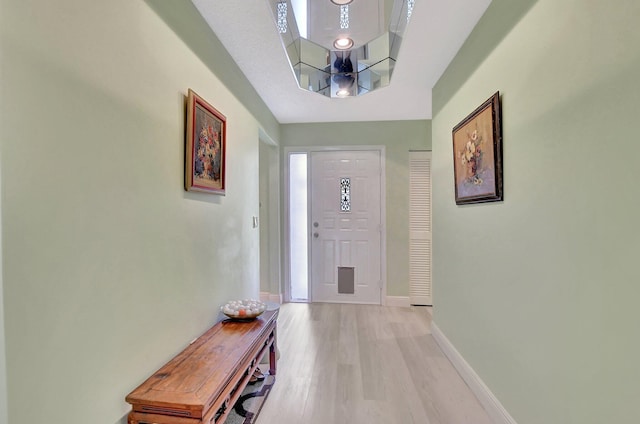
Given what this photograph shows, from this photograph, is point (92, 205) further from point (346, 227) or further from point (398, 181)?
point (398, 181)

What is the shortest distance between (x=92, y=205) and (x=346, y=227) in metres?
2.99

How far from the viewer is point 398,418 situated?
1701mm

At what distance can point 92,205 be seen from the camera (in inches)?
39.7

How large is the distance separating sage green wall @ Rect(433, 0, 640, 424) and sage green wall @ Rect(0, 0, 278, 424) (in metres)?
1.65

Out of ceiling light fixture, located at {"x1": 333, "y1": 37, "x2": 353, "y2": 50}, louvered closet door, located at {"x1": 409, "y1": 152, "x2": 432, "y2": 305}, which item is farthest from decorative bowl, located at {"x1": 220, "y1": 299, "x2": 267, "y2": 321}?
louvered closet door, located at {"x1": 409, "y1": 152, "x2": 432, "y2": 305}

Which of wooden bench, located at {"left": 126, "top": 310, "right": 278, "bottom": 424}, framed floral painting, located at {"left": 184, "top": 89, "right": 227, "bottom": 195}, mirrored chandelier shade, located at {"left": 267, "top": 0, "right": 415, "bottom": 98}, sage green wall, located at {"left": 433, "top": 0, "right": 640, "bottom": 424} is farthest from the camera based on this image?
mirrored chandelier shade, located at {"left": 267, "top": 0, "right": 415, "bottom": 98}

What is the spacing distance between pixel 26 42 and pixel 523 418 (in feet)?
7.58

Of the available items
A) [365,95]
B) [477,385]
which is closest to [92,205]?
[477,385]

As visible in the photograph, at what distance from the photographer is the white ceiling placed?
1.71 metres

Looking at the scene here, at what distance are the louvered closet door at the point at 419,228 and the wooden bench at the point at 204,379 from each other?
7.73ft

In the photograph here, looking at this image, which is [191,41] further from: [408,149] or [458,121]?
[408,149]

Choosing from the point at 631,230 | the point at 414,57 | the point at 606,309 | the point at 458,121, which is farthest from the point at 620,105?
the point at 414,57

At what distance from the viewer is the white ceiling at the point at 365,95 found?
171 centimetres

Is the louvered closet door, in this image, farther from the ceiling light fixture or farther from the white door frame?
the ceiling light fixture
